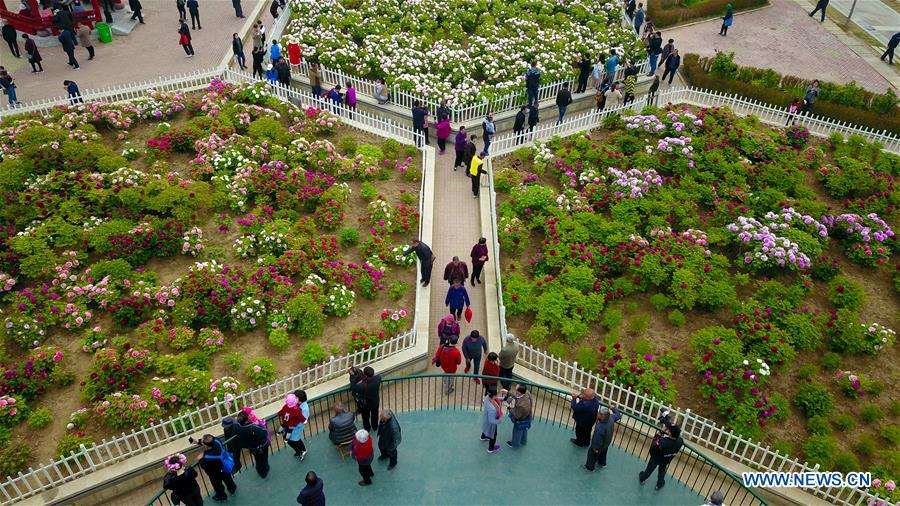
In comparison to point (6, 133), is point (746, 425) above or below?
below

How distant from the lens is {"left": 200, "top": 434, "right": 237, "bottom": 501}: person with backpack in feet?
27.6

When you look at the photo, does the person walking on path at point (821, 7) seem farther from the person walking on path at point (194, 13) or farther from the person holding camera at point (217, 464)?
the person holding camera at point (217, 464)

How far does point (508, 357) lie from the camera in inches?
419

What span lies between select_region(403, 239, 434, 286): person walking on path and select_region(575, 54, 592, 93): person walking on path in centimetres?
1017

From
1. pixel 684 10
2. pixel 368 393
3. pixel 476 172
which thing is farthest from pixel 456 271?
pixel 684 10

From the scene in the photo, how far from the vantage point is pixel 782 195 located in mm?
15070

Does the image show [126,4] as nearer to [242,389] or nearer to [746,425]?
[242,389]

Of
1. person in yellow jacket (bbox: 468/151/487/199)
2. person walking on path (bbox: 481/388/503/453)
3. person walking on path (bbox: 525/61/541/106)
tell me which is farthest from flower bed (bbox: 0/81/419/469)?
person walking on path (bbox: 525/61/541/106)

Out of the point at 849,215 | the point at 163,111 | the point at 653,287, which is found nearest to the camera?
the point at 653,287

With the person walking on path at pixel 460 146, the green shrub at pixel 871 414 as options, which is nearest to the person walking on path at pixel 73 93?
the person walking on path at pixel 460 146

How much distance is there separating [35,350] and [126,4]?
807 inches

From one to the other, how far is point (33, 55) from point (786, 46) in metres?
28.0

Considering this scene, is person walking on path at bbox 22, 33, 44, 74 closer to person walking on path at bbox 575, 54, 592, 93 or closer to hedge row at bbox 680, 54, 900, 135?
person walking on path at bbox 575, 54, 592, 93

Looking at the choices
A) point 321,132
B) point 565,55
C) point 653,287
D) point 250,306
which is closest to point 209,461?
point 250,306
